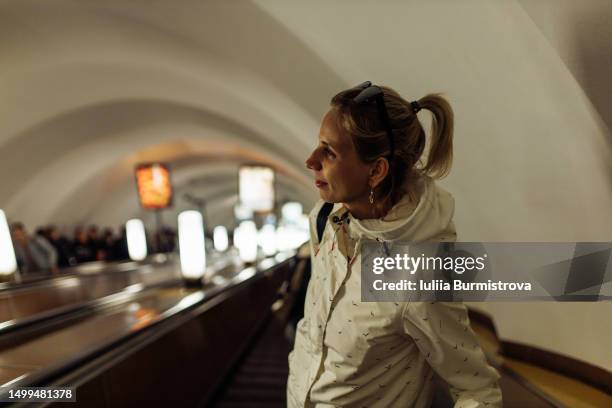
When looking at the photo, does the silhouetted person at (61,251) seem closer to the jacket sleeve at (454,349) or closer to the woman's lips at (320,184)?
the woman's lips at (320,184)

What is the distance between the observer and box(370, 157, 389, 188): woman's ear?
96 cm

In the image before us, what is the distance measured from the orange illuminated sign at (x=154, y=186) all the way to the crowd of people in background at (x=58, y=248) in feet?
4.31

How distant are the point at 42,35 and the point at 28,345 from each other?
16.1 ft

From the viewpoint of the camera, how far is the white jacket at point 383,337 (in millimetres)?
898

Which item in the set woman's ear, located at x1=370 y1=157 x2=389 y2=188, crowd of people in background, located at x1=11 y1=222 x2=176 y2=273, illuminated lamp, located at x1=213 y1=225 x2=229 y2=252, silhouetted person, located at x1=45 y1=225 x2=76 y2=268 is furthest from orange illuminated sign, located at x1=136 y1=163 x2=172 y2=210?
woman's ear, located at x1=370 y1=157 x2=389 y2=188

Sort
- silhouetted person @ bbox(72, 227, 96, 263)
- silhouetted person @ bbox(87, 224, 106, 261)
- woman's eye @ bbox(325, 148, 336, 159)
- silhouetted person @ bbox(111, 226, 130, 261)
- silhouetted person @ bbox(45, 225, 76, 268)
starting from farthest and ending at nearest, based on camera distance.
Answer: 1. silhouetted person @ bbox(111, 226, 130, 261)
2. silhouetted person @ bbox(87, 224, 106, 261)
3. silhouetted person @ bbox(72, 227, 96, 263)
4. silhouetted person @ bbox(45, 225, 76, 268)
5. woman's eye @ bbox(325, 148, 336, 159)

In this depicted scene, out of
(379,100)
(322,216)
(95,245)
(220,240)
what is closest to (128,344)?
(322,216)

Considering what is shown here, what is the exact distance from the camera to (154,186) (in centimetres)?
888

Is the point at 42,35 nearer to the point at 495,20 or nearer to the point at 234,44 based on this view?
the point at 234,44

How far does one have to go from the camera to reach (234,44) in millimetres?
3447

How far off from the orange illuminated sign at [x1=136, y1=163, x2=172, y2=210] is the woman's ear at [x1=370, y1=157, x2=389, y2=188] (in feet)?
28.5

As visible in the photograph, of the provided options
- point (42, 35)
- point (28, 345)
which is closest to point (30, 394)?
point (28, 345)

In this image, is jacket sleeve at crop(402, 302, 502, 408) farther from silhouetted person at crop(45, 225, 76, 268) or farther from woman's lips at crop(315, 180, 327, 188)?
silhouetted person at crop(45, 225, 76, 268)

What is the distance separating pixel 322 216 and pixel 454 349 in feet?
1.81
